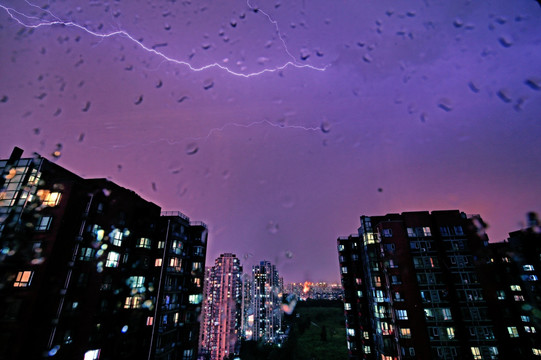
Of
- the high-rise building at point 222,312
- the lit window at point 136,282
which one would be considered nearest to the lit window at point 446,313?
the lit window at point 136,282

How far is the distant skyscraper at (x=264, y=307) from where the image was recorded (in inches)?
4359

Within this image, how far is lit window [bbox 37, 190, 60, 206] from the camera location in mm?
21761

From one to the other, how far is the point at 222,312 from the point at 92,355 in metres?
84.6

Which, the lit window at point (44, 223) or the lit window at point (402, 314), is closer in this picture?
the lit window at point (44, 223)

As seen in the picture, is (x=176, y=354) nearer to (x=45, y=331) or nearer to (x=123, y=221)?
(x=45, y=331)

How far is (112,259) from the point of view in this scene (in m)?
27.0

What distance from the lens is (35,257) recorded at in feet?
66.2

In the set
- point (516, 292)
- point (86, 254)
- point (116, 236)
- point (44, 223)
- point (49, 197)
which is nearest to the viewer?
point (44, 223)

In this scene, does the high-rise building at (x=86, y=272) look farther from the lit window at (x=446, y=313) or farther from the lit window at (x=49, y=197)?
the lit window at (x=446, y=313)

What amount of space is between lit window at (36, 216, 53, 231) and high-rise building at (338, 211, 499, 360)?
128 feet

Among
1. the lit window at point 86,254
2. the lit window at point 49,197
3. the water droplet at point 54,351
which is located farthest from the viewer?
the lit window at point 86,254

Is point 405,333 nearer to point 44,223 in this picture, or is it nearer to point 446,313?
point 446,313

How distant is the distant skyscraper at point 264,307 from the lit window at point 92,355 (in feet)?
317

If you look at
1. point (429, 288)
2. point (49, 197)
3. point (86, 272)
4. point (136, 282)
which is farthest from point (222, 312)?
point (49, 197)
